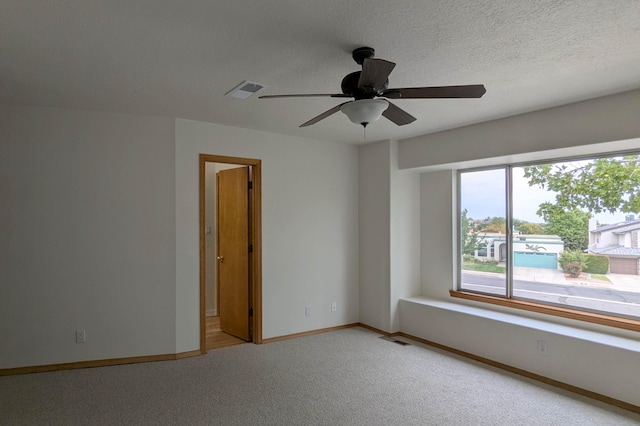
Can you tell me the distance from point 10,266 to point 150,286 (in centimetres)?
122

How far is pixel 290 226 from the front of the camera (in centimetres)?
496

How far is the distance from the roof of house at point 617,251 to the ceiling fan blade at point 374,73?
9.80 ft

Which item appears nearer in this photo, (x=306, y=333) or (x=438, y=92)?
(x=438, y=92)

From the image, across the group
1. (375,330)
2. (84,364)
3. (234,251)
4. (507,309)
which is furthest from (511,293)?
(84,364)

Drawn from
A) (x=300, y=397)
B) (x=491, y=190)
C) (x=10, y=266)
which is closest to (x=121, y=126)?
(x=10, y=266)

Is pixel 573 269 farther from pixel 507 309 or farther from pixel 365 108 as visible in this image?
pixel 365 108

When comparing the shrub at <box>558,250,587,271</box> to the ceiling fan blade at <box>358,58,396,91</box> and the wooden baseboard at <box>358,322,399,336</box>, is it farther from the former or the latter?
the ceiling fan blade at <box>358,58,396,91</box>

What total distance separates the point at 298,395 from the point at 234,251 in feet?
7.58

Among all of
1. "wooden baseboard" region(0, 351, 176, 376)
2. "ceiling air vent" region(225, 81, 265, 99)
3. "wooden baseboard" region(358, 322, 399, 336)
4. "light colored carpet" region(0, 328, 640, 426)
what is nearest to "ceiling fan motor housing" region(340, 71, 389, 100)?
"ceiling air vent" region(225, 81, 265, 99)

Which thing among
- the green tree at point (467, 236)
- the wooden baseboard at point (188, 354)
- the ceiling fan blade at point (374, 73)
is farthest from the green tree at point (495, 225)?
the wooden baseboard at point (188, 354)

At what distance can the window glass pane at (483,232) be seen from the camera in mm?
4590

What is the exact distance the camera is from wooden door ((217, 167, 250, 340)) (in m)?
4.89

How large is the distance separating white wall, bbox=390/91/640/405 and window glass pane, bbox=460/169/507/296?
0.15 m

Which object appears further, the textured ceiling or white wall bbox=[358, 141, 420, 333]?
white wall bbox=[358, 141, 420, 333]
